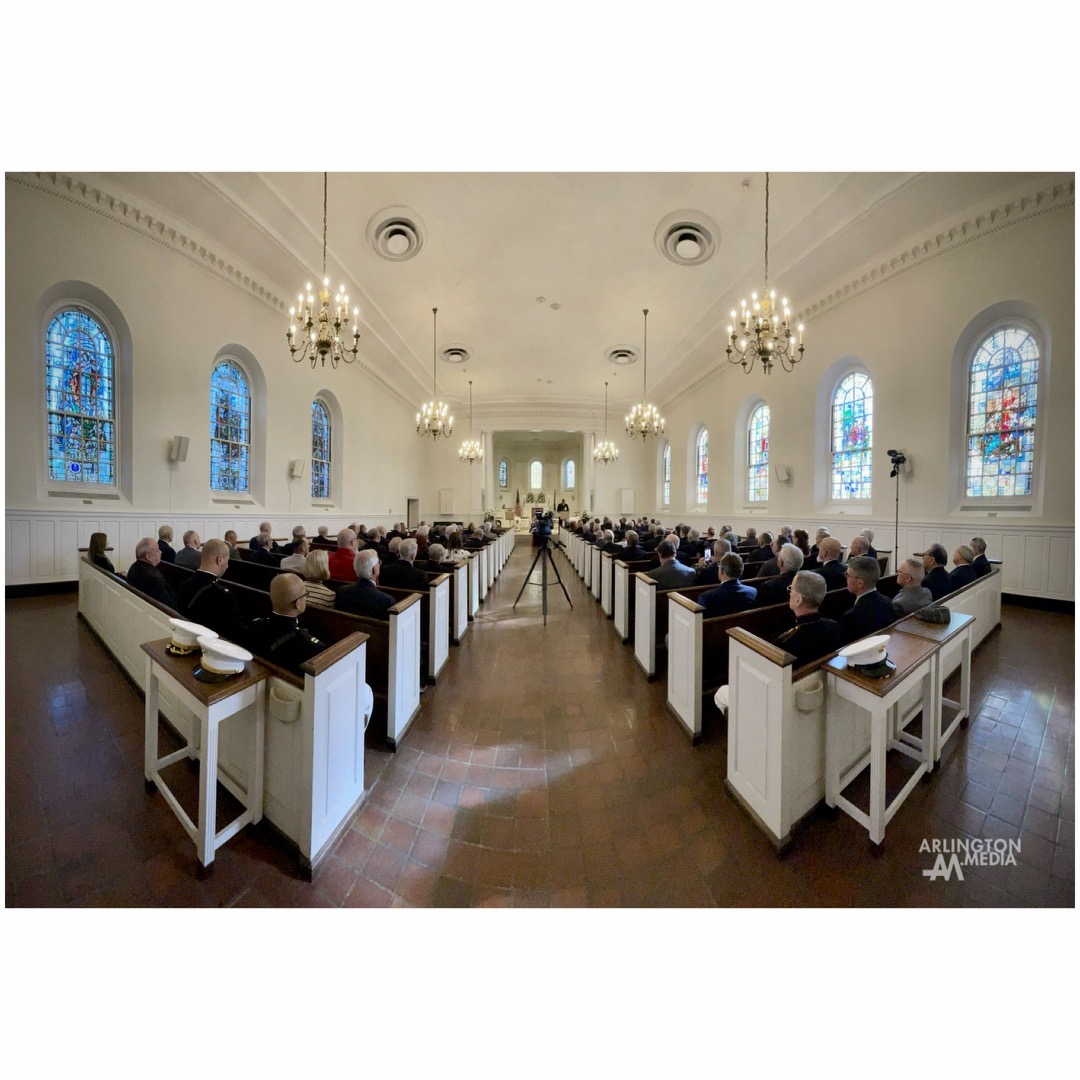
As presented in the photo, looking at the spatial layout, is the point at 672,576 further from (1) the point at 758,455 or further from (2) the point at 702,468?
(2) the point at 702,468

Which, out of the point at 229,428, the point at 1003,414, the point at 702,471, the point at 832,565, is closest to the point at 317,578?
the point at 832,565

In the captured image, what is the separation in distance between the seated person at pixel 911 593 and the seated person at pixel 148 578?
5378mm

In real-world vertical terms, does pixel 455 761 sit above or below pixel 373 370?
below

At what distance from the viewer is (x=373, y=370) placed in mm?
12773

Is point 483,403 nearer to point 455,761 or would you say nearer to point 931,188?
point 931,188

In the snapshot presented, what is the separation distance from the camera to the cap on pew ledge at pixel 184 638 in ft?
6.72

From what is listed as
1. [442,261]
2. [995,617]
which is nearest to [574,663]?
[995,617]

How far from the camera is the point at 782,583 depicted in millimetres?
3764

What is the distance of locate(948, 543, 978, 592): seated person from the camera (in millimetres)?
4255

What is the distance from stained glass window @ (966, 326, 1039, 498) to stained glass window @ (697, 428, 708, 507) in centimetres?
682

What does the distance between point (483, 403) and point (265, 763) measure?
1554 centimetres

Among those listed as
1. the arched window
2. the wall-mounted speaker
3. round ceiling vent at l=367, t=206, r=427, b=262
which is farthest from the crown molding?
the wall-mounted speaker

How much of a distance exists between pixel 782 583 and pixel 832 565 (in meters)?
0.93

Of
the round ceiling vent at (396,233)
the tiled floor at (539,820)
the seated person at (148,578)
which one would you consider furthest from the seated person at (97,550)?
the round ceiling vent at (396,233)
